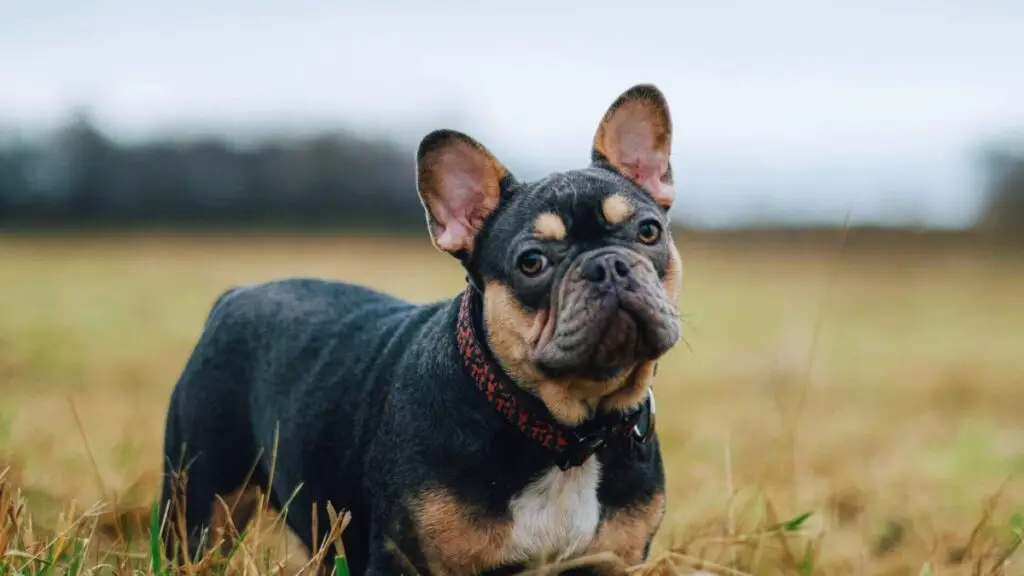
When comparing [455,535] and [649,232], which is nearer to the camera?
[455,535]

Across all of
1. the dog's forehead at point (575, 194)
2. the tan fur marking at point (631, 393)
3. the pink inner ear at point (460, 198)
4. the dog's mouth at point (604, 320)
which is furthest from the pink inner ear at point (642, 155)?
the tan fur marking at point (631, 393)

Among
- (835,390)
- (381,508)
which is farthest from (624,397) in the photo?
(835,390)

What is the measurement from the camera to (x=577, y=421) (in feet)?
12.0

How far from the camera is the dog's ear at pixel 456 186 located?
4.00 meters

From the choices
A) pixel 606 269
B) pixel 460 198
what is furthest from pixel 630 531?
pixel 460 198

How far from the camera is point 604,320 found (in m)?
3.47

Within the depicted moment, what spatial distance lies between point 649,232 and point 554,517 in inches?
39.9

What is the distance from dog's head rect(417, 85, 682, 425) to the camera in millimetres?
3496

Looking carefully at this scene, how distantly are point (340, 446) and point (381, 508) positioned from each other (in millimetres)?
491

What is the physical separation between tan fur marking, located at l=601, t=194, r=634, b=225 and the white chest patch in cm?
83

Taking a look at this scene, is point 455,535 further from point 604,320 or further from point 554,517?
point 604,320

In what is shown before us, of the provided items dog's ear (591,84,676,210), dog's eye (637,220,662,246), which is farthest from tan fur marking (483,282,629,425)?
dog's ear (591,84,676,210)

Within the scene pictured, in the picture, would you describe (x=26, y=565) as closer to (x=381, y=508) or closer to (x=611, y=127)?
(x=381, y=508)

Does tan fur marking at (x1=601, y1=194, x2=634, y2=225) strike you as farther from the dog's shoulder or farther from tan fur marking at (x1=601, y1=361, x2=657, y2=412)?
the dog's shoulder
